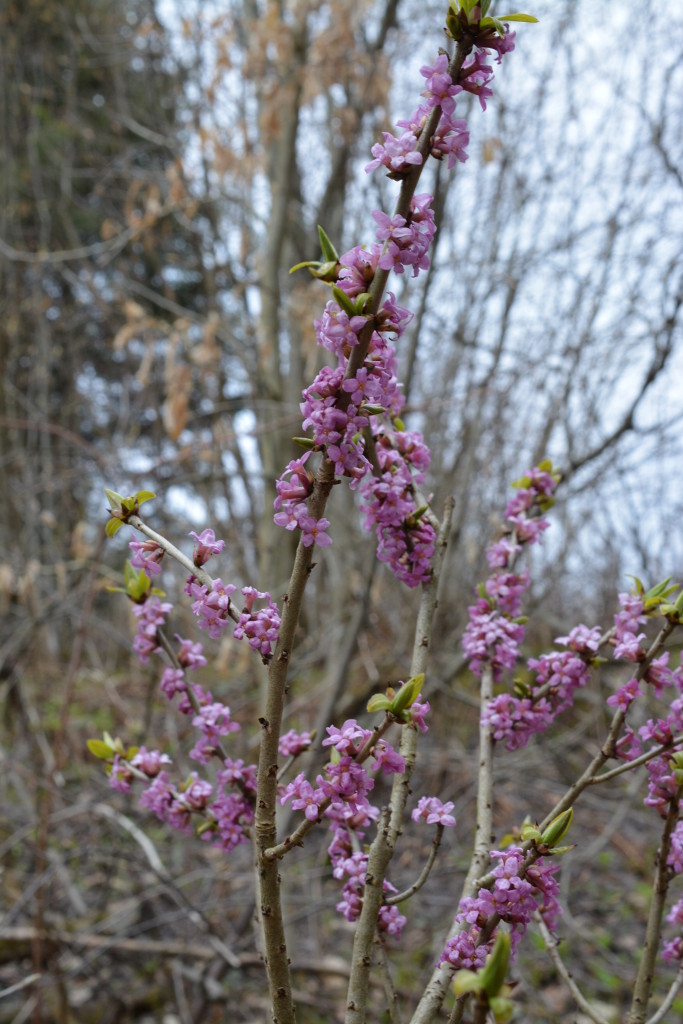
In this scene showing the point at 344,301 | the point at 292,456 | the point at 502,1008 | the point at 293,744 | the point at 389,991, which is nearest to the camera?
the point at 502,1008

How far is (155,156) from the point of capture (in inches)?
264

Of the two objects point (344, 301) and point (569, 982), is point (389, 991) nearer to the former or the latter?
point (569, 982)

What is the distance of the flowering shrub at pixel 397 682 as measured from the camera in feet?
2.77

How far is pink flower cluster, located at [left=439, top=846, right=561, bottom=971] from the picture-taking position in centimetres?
93

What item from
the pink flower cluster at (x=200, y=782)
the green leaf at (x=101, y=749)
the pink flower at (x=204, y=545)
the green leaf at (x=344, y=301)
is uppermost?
the green leaf at (x=344, y=301)

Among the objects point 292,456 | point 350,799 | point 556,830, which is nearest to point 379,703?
point 350,799

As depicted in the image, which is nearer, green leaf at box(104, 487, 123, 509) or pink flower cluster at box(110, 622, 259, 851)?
green leaf at box(104, 487, 123, 509)

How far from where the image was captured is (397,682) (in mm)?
1165

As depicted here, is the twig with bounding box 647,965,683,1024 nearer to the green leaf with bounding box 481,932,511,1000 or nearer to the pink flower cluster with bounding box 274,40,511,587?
the green leaf with bounding box 481,932,511,1000

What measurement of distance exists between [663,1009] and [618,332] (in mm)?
4168

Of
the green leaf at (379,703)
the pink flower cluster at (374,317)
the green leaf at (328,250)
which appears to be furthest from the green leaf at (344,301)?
the green leaf at (379,703)

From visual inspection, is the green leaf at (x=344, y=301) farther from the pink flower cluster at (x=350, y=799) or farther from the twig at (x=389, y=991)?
the twig at (x=389, y=991)

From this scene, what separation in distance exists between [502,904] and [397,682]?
34 centimetres

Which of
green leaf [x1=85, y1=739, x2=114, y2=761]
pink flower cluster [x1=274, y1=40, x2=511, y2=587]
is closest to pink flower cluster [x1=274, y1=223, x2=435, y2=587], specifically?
pink flower cluster [x1=274, y1=40, x2=511, y2=587]
